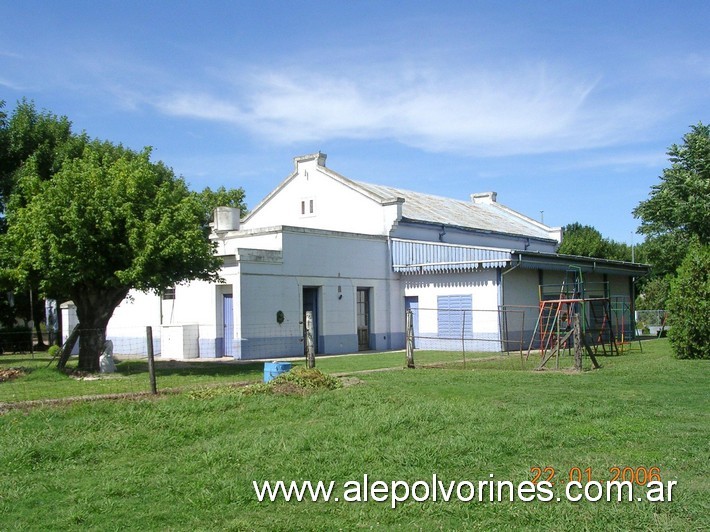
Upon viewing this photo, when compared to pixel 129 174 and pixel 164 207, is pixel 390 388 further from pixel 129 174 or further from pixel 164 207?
pixel 129 174

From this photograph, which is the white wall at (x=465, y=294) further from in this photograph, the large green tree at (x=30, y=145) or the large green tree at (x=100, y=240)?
the large green tree at (x=30, y=145)

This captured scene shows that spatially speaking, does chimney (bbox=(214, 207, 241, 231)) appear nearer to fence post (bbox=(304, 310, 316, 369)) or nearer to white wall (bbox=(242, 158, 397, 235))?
Result: white wall (bbox=(242, 158, 397, 235))

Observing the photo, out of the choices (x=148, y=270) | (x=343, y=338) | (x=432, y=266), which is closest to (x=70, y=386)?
(x=148, y=270)

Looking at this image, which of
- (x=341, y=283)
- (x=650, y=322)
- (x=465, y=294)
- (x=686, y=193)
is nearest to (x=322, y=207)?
(x=341, y=283)

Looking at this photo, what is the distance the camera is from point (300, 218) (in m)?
36.5

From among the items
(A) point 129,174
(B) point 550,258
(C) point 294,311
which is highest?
(A) point 129,174

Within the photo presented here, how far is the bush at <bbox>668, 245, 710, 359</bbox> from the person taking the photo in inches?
869

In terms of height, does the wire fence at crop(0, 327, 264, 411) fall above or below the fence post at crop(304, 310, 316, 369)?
below

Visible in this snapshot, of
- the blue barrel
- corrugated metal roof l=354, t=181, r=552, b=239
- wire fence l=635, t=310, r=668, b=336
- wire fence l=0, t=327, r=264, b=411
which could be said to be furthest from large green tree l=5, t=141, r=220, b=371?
wire fence l=635, t=310, r=668, b=336

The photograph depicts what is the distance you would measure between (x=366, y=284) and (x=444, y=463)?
22656 millimetres

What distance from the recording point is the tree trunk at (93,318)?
19.9m

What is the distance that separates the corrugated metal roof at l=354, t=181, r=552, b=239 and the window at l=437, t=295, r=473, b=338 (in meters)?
5.04

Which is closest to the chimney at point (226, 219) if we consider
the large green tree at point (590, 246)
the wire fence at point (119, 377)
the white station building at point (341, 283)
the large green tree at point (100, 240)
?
the white station building at point (341, 283)

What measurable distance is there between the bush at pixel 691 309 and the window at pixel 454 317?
840 centimetres
